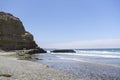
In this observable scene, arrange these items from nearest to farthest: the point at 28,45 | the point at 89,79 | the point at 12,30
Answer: the point at 89,79 < the point at 28,45 < the point at 12,30

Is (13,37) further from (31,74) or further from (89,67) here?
(31,74)

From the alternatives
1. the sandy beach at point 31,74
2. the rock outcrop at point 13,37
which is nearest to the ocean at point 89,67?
the sandy beach at point 31,74

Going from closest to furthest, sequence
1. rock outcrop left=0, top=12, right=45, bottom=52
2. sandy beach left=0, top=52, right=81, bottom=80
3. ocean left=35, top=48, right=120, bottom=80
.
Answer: sandy beach left=0, top=52, right=81, bottom=80
ocean left=35, top=48, right=120, bottom=80
rock outcrop left=0, top=12, right=45, bottom=52

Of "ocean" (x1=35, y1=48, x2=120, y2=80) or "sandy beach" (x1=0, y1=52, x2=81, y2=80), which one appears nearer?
"sandy beach" (x1=0, y1=52, x2=81, y2=80)

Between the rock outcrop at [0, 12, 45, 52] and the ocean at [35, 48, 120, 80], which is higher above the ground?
the rock outcrop at [0, 12, 45, 52]

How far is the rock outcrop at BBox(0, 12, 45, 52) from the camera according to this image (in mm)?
80081

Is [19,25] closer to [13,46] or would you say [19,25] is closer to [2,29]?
[2,29]

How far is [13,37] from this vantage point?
83.4 m

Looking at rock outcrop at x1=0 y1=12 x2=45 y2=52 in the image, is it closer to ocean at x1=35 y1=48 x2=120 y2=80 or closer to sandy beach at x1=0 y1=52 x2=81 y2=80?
ocean at x1=35 y1=48 x2=120 y2=80

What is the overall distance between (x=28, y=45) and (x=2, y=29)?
12.6 m

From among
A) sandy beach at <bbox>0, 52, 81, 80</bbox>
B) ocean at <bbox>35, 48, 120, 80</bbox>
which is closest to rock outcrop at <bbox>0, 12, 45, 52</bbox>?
ocean at <bbox>35, 48, 120, 80</bbox>

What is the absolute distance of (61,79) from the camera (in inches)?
598

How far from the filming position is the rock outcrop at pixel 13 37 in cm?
8008

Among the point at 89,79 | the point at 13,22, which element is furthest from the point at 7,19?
the point at 89,79
